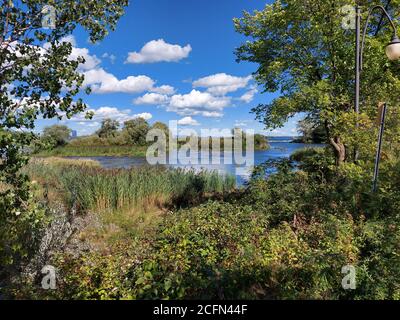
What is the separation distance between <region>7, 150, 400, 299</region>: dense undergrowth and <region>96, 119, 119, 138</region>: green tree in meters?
55.4

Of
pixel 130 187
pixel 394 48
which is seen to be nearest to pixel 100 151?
pixel 130 187

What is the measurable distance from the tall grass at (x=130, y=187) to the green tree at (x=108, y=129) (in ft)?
158

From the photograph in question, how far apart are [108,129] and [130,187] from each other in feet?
177

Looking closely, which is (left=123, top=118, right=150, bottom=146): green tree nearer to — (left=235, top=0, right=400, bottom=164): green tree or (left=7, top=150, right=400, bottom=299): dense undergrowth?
(left=235, top=0, right=400, bottom=164): green tree

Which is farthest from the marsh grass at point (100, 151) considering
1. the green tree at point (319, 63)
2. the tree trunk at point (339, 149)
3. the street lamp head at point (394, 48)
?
the street lamp head at point (394, 48)

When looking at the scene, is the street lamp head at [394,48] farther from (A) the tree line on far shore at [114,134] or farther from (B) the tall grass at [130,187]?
(A) the tree line on far shore at [114,134]

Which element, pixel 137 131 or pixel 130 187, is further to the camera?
pixel 137 131

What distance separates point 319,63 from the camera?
8742 millimetres

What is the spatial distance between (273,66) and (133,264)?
6.00m

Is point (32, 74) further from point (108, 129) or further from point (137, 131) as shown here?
point (108, 129)

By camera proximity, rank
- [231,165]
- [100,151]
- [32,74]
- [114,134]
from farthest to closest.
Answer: [114,134], [100,151], [231,165], [32,74]

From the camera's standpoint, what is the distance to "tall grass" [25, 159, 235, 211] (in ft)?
27.3
